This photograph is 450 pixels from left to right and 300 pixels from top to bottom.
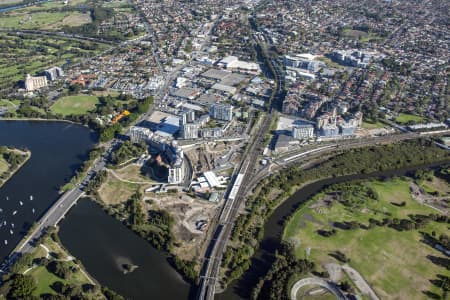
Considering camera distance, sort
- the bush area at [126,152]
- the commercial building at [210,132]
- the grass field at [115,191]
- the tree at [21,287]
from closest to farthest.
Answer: the tree at [21,287]
the grass field at [115,191]
the bush area at [126,152]
the commercial building at [210,132]

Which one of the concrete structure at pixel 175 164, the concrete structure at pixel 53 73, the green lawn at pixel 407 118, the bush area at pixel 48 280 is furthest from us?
the concrete structure at pixel 53 73

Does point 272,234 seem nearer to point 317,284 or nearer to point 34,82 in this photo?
point 317,284

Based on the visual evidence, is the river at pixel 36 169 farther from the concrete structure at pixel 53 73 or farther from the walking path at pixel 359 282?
the walking path at pixel 359 282

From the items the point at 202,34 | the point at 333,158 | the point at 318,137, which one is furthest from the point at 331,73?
the point at 202,34

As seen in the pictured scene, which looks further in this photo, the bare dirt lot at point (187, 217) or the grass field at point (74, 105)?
the grass field at point (74, 105)

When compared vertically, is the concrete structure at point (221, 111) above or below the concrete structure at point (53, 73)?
below

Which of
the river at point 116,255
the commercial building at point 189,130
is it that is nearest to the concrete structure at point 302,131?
the commercial building at point 189,130

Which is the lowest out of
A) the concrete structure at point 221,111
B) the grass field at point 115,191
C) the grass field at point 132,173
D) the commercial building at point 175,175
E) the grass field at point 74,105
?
the grass field at point 115,191
